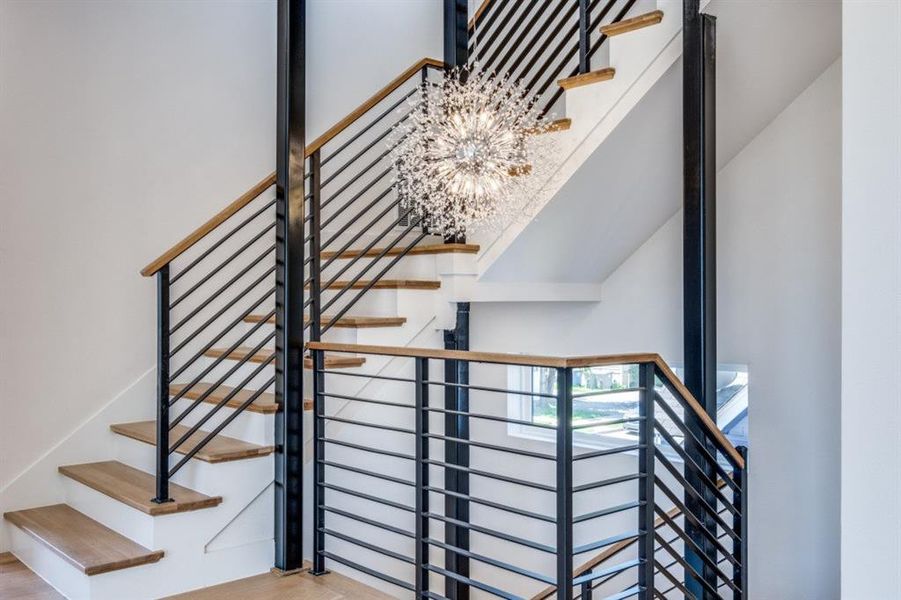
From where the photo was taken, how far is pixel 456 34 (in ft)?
13.8

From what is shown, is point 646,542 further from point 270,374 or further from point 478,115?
point 270,374

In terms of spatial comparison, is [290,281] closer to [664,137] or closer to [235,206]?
[235,206]

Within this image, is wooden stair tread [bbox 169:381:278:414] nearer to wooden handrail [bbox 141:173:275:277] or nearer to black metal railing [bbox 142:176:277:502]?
black metal railing [bbox 142:176:277:502]

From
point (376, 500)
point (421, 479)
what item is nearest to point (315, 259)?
point (376, 500)

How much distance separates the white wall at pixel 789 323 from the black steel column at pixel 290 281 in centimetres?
231

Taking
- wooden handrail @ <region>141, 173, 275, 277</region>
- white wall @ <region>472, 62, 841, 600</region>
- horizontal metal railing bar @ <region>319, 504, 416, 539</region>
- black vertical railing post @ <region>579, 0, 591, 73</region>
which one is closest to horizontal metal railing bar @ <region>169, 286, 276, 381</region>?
wooden handrail @ <region>141, 173, 275, 277</region>

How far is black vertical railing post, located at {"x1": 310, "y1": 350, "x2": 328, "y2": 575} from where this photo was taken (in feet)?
10.6

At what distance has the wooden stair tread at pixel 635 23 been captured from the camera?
3.35 metres

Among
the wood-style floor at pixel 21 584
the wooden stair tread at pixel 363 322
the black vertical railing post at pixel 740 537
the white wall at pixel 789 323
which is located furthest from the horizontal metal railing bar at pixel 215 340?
the white wall at pixel 789 323

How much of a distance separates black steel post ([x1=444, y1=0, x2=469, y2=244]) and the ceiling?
0.59m

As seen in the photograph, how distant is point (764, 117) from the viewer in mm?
4051

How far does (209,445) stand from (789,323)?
9.91 feet

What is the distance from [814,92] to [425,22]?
2.79 meters

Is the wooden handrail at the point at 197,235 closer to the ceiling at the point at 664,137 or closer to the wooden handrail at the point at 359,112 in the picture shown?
the wooden handrail at the point at 359,112
